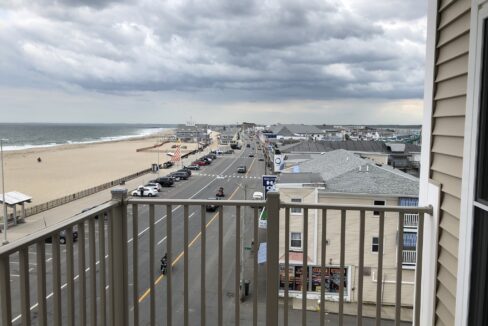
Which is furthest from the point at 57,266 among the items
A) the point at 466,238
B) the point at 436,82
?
the point at 436,82

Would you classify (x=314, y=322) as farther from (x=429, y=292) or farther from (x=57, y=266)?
(x=57, y=266)

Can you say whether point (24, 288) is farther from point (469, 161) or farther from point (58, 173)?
point (58, 173)

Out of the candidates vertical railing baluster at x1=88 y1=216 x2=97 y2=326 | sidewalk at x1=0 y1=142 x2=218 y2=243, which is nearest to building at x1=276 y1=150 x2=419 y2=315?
vertical railing baluster at x1=88 y1=216 x2=97 y2=326

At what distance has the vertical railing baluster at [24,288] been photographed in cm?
161

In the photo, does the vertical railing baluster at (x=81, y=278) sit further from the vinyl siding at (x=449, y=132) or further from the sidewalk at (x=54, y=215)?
the sidewalk at (x=54, y=215)

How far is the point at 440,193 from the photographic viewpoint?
2.34 metres

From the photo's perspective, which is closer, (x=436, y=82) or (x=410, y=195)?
(x=436, y=82)

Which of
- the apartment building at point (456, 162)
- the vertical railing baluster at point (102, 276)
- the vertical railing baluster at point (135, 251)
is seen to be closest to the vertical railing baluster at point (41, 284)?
the vertical railing baluster at point (102, 276)

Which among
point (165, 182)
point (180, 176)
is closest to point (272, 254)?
point (165, 182)

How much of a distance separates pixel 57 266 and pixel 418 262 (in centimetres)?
211

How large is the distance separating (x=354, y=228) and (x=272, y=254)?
7.39m

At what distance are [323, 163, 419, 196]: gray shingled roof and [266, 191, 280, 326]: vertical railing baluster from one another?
27.4 feet

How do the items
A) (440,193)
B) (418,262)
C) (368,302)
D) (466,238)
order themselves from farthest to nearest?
1. (368,302)
2. (418,262)
3. (440,193)
4. (466,238)

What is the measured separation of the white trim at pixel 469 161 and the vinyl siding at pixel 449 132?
0.08 meters
